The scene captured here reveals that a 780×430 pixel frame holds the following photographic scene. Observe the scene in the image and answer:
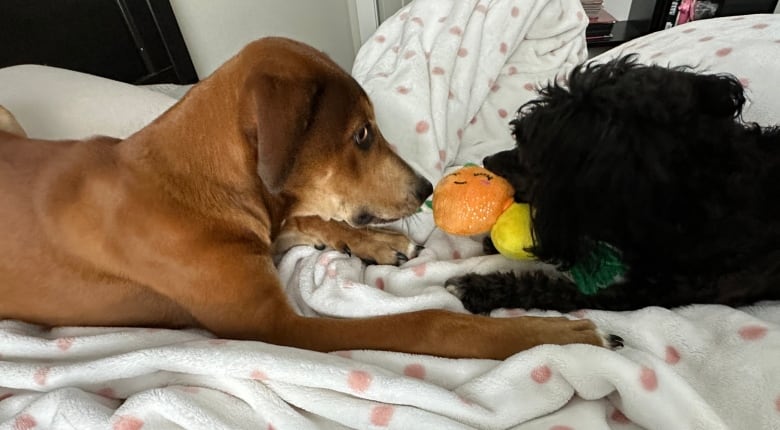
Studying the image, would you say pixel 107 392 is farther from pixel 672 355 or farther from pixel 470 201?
pixel 672 355

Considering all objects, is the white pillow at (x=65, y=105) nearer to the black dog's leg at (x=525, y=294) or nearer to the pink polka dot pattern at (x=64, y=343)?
the pink polka dot pattern at (x=64, y=343)

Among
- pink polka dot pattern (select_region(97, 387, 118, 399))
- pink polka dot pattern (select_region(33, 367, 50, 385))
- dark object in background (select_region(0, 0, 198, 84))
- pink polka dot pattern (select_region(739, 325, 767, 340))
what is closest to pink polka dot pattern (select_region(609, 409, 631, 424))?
pink polka dot pattern (select_region(739, 325, 767, 340))

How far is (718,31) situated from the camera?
188cm

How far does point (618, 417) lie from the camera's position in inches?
39.6

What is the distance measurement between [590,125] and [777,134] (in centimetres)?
50

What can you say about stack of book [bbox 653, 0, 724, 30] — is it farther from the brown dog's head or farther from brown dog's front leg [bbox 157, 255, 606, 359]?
brown dog's front leg [bbox 157, 255, 606, 359]

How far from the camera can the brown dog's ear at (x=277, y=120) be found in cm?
103

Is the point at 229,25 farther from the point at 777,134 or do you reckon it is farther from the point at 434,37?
the point at 777,134

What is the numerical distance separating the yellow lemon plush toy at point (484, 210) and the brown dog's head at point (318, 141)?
0.39ft

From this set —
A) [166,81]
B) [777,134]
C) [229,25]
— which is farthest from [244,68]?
[229,25]

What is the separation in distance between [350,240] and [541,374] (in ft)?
2.40

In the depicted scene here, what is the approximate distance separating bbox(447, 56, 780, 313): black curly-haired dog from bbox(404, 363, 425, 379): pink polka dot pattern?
42 cm

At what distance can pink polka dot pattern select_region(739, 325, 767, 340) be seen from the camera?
103 cm

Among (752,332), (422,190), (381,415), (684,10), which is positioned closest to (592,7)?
(684,10)
